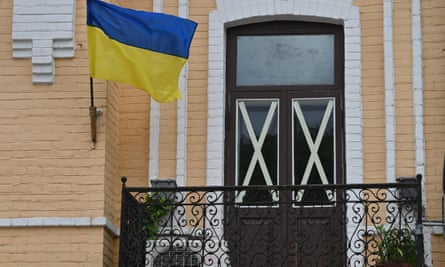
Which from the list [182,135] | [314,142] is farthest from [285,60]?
[182,135]

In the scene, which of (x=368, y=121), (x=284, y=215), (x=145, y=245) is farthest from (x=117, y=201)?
(x=368, y=121)

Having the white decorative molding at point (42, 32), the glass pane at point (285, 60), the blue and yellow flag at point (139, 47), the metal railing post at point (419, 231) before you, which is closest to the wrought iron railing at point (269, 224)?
the metal railing post at point (419, 231)

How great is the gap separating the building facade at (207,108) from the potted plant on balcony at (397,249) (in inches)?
20.6

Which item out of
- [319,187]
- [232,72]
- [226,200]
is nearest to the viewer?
[319,187]

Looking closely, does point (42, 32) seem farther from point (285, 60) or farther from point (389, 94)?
point (389, 94)

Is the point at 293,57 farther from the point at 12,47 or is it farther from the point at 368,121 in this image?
the point at 12,47

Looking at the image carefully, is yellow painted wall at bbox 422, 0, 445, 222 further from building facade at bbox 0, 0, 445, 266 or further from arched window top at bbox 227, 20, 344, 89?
arched window top at bbox 227, 20, 344, 89

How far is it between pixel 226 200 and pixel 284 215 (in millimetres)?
624

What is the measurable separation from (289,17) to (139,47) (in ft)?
6.42

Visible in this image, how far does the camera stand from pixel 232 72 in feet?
42.8

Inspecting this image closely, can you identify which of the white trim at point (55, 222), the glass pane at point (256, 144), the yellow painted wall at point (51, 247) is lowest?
the yellow painted wall at point (51, 247)

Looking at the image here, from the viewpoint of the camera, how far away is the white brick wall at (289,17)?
491 inches

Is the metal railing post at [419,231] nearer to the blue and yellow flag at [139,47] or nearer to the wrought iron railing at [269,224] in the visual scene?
the wrought iron railing at [269,224]

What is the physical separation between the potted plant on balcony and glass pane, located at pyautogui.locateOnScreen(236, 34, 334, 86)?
205 centimetres
